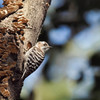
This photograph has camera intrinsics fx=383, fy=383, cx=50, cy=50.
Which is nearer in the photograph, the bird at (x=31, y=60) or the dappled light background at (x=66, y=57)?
the bird at (x=31, y=60)

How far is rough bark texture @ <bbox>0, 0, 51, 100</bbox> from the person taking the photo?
3010 mm

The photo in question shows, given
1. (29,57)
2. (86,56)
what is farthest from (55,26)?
(29,57)

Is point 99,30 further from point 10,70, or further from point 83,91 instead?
point 10,70

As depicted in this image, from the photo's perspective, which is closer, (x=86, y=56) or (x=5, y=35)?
(x=5, y=35)

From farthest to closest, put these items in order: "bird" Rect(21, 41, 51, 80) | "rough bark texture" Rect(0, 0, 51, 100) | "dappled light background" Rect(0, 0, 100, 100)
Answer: "dappled light background" Rect(0, 0, 100, 100) < "bird" Rect(21, 41, 51, 80) < "rough bark texture" Rect(0, 0, 51, 100)

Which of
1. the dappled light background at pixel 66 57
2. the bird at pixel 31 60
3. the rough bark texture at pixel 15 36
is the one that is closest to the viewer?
the rough bark texture at pixel 15 36

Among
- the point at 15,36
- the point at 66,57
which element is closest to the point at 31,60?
the point at 15,36

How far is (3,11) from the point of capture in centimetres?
329

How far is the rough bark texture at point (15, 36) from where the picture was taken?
301cm

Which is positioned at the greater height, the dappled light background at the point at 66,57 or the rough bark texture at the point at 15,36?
the rough bark texture at the point at 15,36

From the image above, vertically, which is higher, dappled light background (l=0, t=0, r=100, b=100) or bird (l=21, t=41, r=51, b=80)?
bird (l=21, t=41, r=51, b=80)

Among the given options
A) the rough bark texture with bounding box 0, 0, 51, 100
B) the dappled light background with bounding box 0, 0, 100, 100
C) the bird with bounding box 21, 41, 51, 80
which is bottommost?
the dappled light background with bounding box 0, 0, 100, 100

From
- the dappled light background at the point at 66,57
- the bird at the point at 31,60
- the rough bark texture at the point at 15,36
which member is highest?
the rough bark texture at the point at 15,36

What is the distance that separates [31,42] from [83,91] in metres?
9.35
